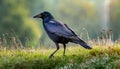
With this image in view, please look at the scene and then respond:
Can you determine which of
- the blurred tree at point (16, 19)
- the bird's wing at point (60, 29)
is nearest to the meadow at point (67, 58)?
the bird's wing at point (60, 29)

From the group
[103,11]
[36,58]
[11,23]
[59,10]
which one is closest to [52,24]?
[36,58]

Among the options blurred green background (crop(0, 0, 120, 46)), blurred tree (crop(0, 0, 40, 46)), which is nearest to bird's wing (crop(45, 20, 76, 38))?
blurred green background (crop(0, 0, 120, 46))

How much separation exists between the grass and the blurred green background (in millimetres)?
32405

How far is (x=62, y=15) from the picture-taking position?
70.1 metres

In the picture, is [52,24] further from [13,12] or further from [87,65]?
[13,12]

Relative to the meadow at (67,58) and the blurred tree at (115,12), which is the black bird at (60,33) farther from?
the blurred tree at (115,12)

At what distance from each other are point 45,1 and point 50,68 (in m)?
51.6

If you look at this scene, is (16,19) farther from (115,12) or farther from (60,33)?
(60,33)

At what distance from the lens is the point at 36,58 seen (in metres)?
16.3

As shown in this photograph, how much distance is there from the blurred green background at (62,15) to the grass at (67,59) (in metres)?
32.4

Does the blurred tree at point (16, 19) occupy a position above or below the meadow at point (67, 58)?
below

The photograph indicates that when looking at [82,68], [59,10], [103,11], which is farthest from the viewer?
[59,10]

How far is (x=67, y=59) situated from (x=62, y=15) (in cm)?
5400

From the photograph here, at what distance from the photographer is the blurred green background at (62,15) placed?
2222 inches
